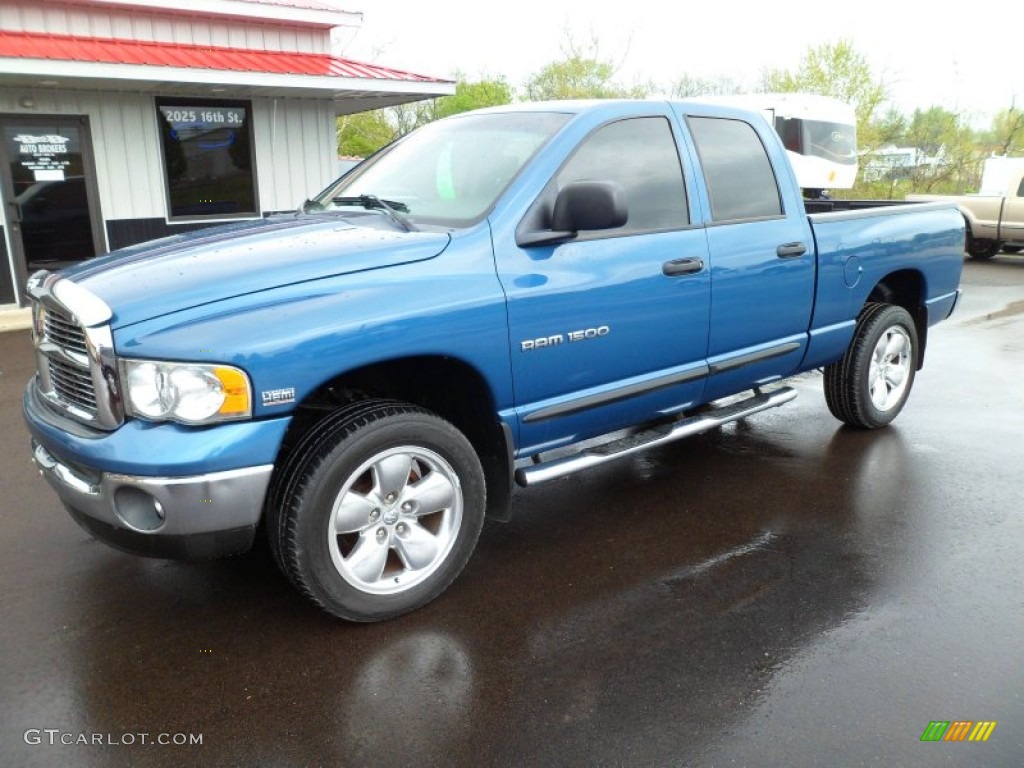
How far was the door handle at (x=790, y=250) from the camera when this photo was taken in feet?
14.5

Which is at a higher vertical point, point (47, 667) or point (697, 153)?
point (697, 153)

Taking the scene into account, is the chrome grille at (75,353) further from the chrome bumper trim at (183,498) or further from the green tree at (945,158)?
the green tree at (945,158)

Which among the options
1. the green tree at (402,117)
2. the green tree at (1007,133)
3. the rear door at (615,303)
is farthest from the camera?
the green tree at (402,117)

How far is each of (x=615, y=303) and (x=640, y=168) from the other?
0.77 m

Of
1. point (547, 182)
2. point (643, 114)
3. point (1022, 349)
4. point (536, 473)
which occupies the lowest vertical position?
point (1022, 349)

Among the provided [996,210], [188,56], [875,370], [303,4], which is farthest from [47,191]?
[996,210]

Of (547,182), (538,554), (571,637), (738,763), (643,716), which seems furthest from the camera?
(538,554)

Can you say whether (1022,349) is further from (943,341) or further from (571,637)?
(571,637)

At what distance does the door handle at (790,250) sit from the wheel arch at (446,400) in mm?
1919

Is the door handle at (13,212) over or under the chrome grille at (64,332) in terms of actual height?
over

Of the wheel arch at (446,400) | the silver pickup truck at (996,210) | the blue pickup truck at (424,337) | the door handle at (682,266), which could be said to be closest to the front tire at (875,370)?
the blue pickup truck at (424,337)

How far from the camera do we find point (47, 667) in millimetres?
3000

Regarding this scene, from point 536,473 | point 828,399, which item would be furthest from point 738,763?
point 828,399

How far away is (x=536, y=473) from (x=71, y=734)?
6.23ft
